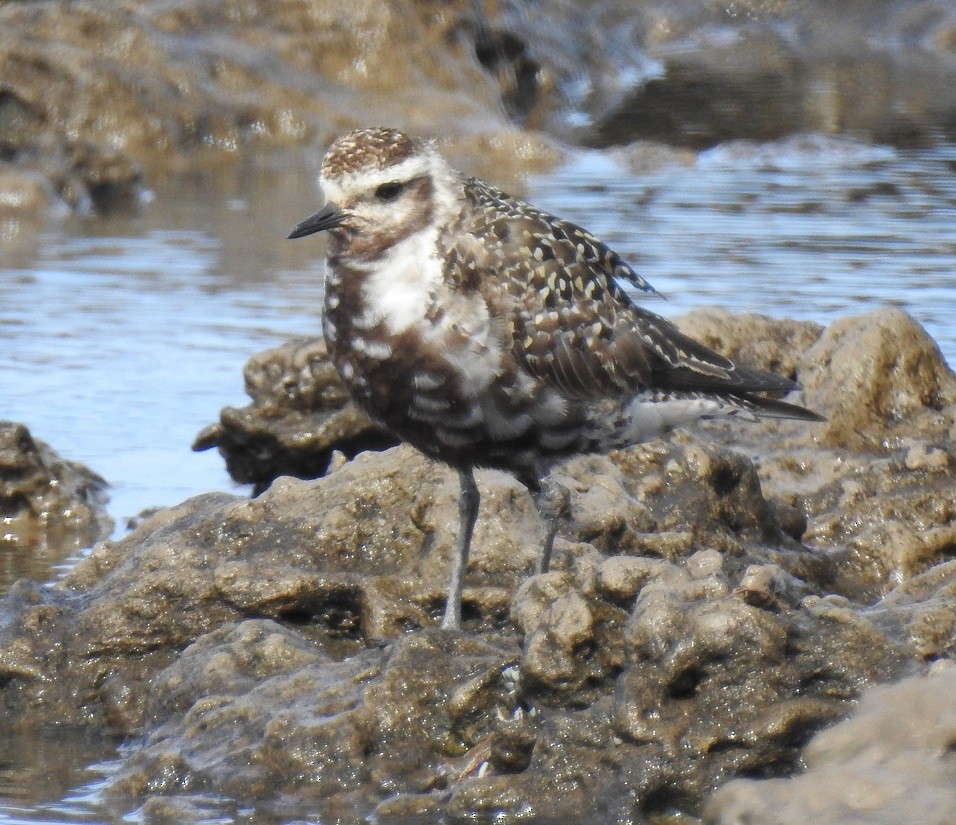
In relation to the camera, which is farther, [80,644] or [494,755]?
[80,644]

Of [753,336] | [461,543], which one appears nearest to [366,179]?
[461,543]

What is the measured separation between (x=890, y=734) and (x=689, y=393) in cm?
307

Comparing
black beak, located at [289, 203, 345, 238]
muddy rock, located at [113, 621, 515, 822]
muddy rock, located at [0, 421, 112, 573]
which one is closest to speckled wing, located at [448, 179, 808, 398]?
black beak, located at [289, 203, 345, 238]

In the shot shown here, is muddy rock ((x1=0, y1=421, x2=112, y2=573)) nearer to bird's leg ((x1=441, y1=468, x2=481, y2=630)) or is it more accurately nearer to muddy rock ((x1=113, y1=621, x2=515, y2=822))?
bird's leg ((x1=441, y1=468, x2=481, y2=630))

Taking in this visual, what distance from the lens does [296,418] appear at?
8.30 m

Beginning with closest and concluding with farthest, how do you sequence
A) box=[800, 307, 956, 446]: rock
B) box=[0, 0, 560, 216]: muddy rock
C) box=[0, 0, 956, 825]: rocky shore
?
box=[0, 0, 956, 825]: rocky shore, box=[800, 307, 956, 446]: rock, box=[0, 0, 560, 216]: muddy rock

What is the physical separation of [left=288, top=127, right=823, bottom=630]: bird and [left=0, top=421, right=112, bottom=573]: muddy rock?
95.4 inches

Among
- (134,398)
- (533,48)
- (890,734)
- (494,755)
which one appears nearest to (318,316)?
(134,398)

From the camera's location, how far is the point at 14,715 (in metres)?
5.98

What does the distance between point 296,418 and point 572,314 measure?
2.44 m

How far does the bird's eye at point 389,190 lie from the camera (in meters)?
5.87

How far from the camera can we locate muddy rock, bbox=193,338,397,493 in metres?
8.23

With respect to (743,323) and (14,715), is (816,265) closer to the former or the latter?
(743,323)

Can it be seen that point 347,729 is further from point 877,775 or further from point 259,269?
point 259,269
